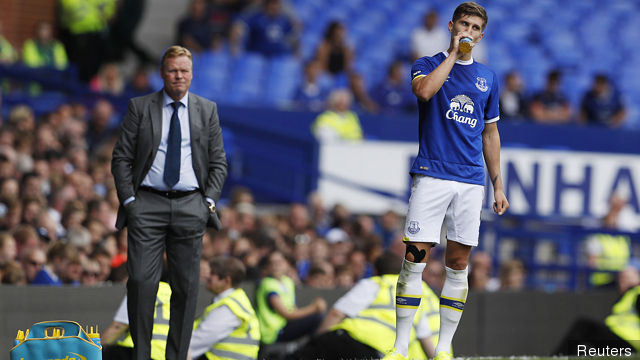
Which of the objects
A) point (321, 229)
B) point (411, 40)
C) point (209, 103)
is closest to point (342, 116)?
point (321, 229)

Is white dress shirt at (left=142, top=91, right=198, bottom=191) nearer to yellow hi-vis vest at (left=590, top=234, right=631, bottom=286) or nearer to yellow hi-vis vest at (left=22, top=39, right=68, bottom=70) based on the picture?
yellow hi-vis vest at (left=590, top=234, right=631, bottom=286)

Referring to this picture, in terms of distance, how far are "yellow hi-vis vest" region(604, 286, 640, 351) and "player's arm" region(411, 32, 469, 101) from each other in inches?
197

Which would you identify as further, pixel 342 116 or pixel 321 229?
pixel 342 116

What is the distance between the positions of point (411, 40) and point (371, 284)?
9.56 metres

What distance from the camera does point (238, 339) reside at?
7590 millimetres

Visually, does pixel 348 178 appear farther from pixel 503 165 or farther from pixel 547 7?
pixel 547 7

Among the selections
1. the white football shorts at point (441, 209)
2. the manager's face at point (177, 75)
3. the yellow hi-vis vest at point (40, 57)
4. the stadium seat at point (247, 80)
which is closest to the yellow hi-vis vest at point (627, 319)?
the white football shorts at point (441, 209)

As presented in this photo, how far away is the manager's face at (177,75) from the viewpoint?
623cm

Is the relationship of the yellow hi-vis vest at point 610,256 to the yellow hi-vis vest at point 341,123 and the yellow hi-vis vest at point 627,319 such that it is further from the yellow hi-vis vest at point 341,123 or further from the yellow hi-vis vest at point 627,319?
the yellow hi-vis vest at point 341,123

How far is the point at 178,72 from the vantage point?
A: 6.27 meters

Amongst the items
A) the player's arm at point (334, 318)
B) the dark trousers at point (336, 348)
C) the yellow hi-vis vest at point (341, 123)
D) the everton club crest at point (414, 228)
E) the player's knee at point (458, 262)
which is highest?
the yellow hi-vis vest at point (341, 123)

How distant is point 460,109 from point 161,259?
199cm

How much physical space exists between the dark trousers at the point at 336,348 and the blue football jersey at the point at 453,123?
8.64 feet

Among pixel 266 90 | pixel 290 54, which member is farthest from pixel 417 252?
pixel 290 54
